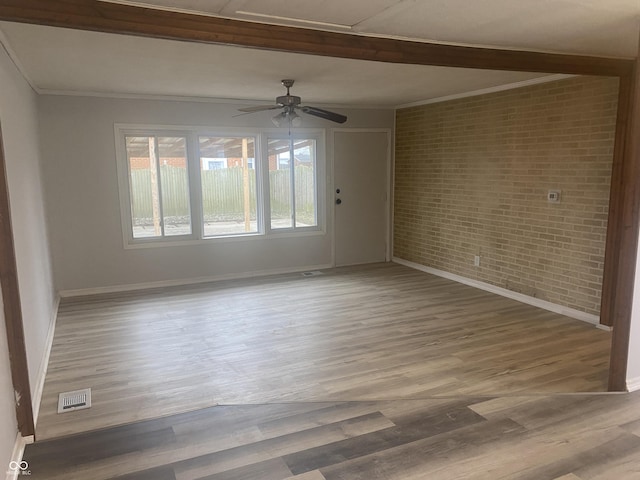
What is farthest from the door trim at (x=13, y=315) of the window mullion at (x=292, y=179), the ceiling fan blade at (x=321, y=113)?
the window mullion at (x=292, y=179)

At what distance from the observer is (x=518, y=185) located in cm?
511

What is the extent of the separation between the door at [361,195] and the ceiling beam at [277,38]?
3.60m

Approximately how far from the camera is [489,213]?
5.51 metres

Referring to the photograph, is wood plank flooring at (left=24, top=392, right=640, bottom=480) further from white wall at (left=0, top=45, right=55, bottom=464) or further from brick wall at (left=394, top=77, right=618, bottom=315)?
brick wall at (left=394, top=77, right=618, bottom=315)

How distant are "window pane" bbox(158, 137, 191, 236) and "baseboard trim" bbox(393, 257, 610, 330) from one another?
3.40 meters

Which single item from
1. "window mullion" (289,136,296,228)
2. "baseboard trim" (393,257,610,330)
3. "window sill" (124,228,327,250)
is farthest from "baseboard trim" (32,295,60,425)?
"baseboard trim" (393,257,610,330)

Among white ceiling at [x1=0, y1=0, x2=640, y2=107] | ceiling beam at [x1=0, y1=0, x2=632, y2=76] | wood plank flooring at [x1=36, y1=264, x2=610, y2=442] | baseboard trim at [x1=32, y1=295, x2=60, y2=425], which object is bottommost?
wood plank flooring at [x1=36, y1=264, x2=610, y2=442]

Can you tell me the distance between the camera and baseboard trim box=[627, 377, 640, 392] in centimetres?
308

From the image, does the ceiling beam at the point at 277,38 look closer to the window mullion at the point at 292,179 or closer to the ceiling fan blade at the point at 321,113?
the ceiling fan blade at the point at 321,113

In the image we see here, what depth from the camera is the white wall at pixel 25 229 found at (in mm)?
2369

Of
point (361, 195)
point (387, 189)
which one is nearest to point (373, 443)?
point (361, 195)

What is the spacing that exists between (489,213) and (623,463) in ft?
11.5

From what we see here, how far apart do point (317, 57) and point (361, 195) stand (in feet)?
12.0

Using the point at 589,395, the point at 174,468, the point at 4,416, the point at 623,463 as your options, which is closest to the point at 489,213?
the point at 589,395
